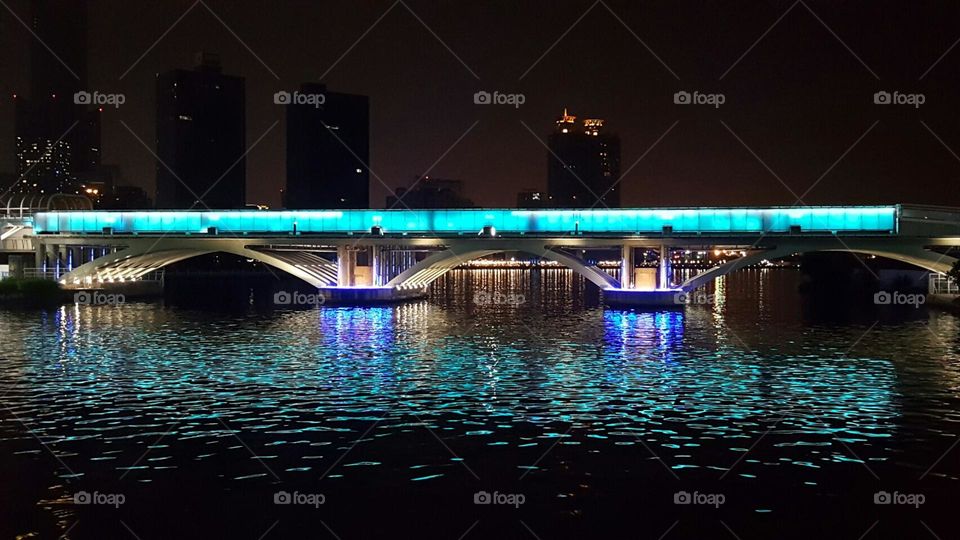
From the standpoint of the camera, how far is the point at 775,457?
26.7 m

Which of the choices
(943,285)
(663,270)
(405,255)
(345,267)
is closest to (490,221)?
(345,267)

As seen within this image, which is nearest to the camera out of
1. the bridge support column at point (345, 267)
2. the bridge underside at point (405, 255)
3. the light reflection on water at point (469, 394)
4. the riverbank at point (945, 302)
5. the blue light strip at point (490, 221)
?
the light reflection on water at point (469, 394)

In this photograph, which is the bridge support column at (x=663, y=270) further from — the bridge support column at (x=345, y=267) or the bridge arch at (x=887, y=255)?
the bridge support column at (x=345, y=267)

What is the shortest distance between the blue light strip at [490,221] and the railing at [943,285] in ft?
33.2

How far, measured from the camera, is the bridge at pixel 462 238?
286ft

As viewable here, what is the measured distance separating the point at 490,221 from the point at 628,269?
14.5 metres

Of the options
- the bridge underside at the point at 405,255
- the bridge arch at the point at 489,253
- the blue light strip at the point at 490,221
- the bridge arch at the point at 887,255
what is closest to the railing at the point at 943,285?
the bridge underside at the point at 405,255

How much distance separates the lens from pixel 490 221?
97750 mm

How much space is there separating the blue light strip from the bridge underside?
4.62 ft

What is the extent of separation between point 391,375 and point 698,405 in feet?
46.6

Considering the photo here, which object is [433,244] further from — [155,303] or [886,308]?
[886,308]

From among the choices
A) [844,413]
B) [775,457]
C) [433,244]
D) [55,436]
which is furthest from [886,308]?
[55,436]

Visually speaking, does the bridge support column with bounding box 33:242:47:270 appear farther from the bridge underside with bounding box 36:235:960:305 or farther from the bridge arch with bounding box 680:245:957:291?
the bridge arch with bounding box 680:245:957:291

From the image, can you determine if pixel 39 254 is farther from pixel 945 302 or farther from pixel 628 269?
pixel 945 302
